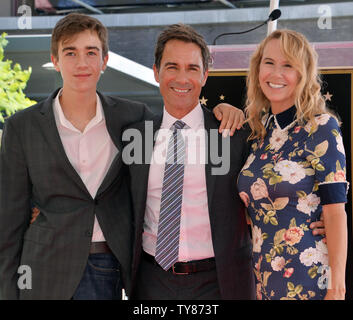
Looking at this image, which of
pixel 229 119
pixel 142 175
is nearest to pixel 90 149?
pixel 142 175

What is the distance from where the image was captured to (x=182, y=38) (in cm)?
236

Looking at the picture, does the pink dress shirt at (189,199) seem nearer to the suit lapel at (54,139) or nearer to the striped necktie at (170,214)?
the striped necktie at (170,214)

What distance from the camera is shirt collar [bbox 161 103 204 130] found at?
7.72 ft

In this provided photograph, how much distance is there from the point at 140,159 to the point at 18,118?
0.51 m

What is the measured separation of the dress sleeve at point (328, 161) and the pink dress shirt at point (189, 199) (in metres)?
0.46

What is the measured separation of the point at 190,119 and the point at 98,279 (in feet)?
2.41

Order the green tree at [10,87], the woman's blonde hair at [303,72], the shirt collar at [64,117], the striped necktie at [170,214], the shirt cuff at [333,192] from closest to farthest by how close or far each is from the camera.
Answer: the shirt cuff at [333,192]
the woman's blonde hair at [303,72]
the striped necktie at [170,214]
the shirt collar at [64,117]
the green tree at [10,87]

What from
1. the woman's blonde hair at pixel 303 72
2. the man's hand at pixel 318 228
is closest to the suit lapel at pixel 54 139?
the woman's blonde hair at pixel 303 72

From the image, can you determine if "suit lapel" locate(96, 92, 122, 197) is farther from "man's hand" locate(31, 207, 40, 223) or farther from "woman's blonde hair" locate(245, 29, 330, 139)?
"woman's blonde hair" locate(245, 29, 330, 139)

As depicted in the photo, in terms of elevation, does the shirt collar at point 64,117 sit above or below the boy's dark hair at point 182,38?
below

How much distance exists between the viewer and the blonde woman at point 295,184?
75.2 inches

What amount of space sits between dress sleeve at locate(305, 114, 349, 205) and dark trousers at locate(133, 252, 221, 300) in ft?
1.78

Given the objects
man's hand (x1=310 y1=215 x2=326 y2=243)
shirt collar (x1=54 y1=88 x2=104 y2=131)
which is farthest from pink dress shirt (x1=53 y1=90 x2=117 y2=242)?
man's hand (x1=310 y1=215 x2=326 y2=243)
